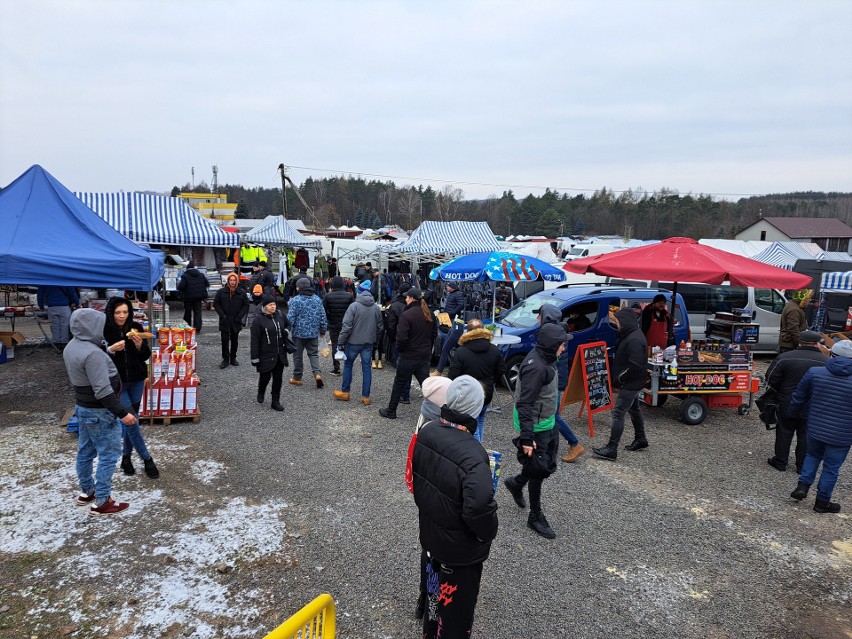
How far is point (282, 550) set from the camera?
414 cm

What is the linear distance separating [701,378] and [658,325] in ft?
3.17

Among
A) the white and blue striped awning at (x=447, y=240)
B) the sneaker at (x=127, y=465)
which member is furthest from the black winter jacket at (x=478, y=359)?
the white and blue striped awning at (x=447, y=240)

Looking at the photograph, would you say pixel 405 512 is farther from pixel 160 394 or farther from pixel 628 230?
pixel 628 230

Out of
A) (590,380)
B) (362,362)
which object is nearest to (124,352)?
(362,362)

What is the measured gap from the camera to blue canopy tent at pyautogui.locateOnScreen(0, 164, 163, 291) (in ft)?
20.4

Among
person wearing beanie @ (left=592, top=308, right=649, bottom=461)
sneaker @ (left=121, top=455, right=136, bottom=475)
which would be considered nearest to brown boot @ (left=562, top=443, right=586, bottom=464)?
person wearing beanie @ (left=592, top=308, right=649, bottom=461)

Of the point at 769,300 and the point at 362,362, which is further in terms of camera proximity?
the point at 769,300

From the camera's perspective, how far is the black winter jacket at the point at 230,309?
32.3 feet

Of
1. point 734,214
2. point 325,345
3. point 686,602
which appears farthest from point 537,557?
point 734,214

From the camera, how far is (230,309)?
9.85 meters

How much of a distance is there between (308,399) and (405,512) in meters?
3.80

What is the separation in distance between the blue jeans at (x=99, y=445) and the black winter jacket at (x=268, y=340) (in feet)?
8.83

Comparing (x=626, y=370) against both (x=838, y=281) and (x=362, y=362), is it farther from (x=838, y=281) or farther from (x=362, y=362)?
(x=838, y=281)

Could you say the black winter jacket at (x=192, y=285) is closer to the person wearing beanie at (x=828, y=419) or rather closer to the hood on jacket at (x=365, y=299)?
the hood on jacket at (x=365, y=299)
